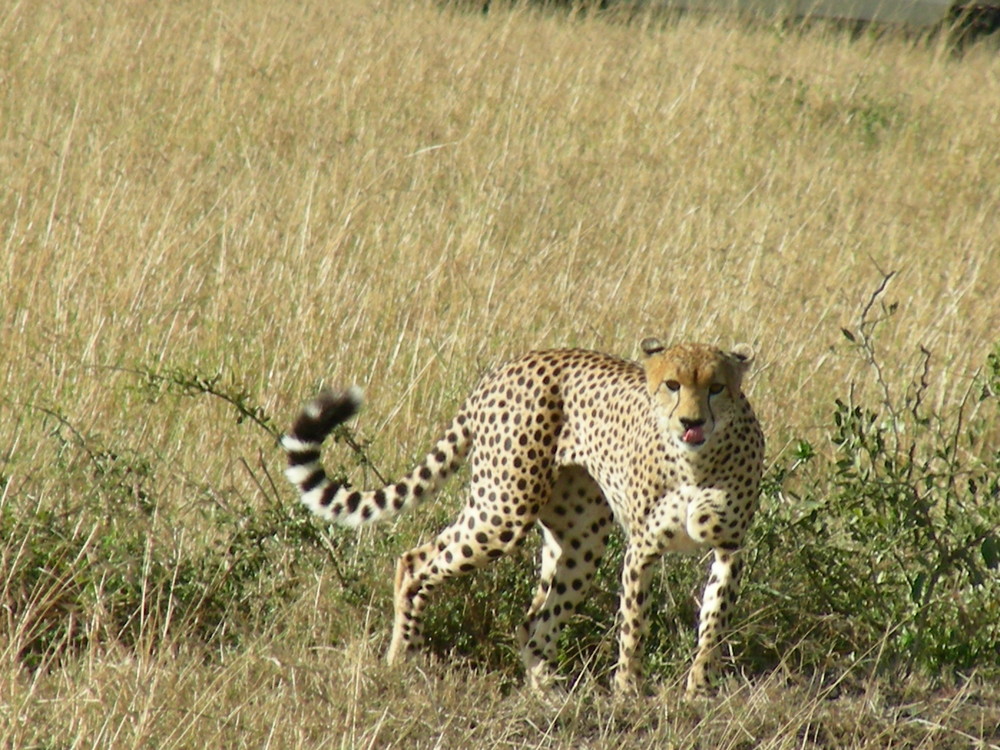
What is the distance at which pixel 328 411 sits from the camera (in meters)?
2.99

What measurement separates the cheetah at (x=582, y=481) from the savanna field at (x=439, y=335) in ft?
0.38

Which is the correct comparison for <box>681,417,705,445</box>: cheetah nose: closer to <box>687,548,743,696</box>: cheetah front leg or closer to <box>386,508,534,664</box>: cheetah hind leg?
<box>687,548,743,696</box>: cheetah front leg

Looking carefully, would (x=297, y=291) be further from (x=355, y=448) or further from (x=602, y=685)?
(x=602, y=685)

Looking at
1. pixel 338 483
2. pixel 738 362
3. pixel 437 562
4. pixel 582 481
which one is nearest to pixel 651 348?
pixel 738 362

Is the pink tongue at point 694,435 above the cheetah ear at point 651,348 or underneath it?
underneath

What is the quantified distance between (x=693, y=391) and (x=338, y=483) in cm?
85

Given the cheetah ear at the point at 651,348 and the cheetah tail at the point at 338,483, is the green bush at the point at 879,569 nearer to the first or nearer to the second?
the cheetah ear at the point at 651,348

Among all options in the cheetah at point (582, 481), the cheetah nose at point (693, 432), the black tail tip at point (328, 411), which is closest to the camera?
the cheetah nose at point (693, 432)

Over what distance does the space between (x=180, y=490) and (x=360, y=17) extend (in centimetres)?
541

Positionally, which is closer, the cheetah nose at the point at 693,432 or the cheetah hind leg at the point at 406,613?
the cheetah nose at the point at 693,432

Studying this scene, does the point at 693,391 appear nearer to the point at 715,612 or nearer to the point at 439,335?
the point at 715,612

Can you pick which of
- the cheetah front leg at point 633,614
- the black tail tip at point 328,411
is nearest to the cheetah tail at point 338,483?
the black tail tip at point 328,411

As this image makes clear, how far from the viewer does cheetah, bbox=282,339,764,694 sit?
282 cm

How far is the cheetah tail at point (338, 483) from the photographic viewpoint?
9.84ft
